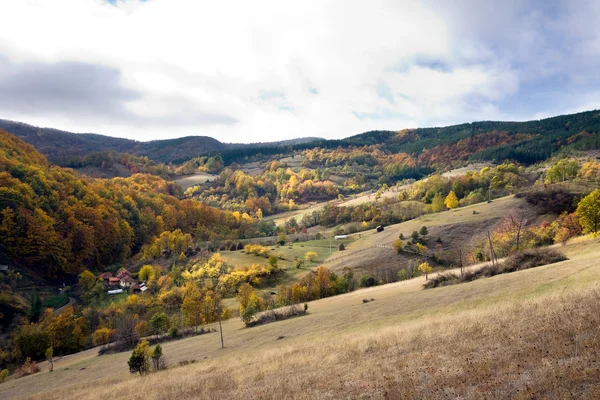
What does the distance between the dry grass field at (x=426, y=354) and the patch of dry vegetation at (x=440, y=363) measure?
0.18 ft

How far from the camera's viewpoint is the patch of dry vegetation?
12.2 meters

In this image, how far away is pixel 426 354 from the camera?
17.9m

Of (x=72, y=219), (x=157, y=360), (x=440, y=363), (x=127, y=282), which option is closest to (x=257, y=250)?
(x=127, y=282)

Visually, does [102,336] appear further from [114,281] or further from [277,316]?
[277,316]

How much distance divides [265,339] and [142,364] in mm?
12033

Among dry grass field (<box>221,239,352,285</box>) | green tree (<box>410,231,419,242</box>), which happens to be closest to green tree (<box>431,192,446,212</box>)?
dry grass field (<box>221,239,352,285</box>)

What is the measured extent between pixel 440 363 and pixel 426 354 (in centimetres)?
190

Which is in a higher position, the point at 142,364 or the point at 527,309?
the point at 527,309

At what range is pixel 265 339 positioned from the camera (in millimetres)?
38031

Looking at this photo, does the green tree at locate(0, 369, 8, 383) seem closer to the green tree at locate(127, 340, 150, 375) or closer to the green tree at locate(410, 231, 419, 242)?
the green tree at locate(127, 340, 150, 375)

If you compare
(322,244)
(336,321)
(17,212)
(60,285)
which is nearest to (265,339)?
(336,321)

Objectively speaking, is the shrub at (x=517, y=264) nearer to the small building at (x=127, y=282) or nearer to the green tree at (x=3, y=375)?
the green tree at (x=3, y=375)

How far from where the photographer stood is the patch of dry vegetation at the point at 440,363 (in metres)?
12.2

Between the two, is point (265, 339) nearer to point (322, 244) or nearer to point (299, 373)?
point (299, 373)
